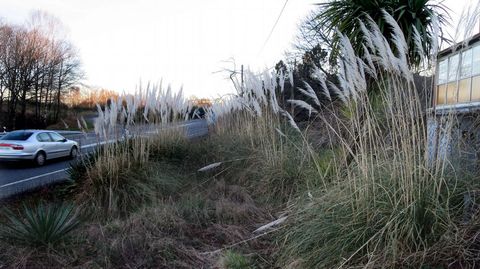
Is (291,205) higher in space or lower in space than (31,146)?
higher

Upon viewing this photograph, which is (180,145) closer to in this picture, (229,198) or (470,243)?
(229,198)

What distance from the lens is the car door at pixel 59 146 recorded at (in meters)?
14.9

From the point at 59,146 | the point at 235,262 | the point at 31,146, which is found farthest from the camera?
the point at 59,146

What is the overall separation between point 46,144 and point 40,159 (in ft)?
2.19

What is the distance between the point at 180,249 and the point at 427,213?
2185mm

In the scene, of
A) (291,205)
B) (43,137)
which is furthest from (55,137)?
(291,205)

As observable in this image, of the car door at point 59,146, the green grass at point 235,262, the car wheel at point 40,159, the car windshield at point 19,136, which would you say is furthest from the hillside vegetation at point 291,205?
the car door at point 59,146

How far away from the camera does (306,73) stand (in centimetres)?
1328

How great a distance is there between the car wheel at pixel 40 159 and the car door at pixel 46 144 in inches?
8.4

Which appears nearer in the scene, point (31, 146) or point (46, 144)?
point (31, 146)

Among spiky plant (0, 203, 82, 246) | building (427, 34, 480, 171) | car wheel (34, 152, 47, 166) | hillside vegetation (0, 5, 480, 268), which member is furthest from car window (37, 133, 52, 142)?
building (427, 34, 480, 171)

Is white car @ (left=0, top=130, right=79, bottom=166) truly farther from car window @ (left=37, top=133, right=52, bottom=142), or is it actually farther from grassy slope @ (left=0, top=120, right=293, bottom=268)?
grassy slope @ (left=0, top=120, right=293, bottom=268)

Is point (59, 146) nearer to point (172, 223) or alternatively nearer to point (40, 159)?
point (40, 159)

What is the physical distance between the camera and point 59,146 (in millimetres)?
15180
